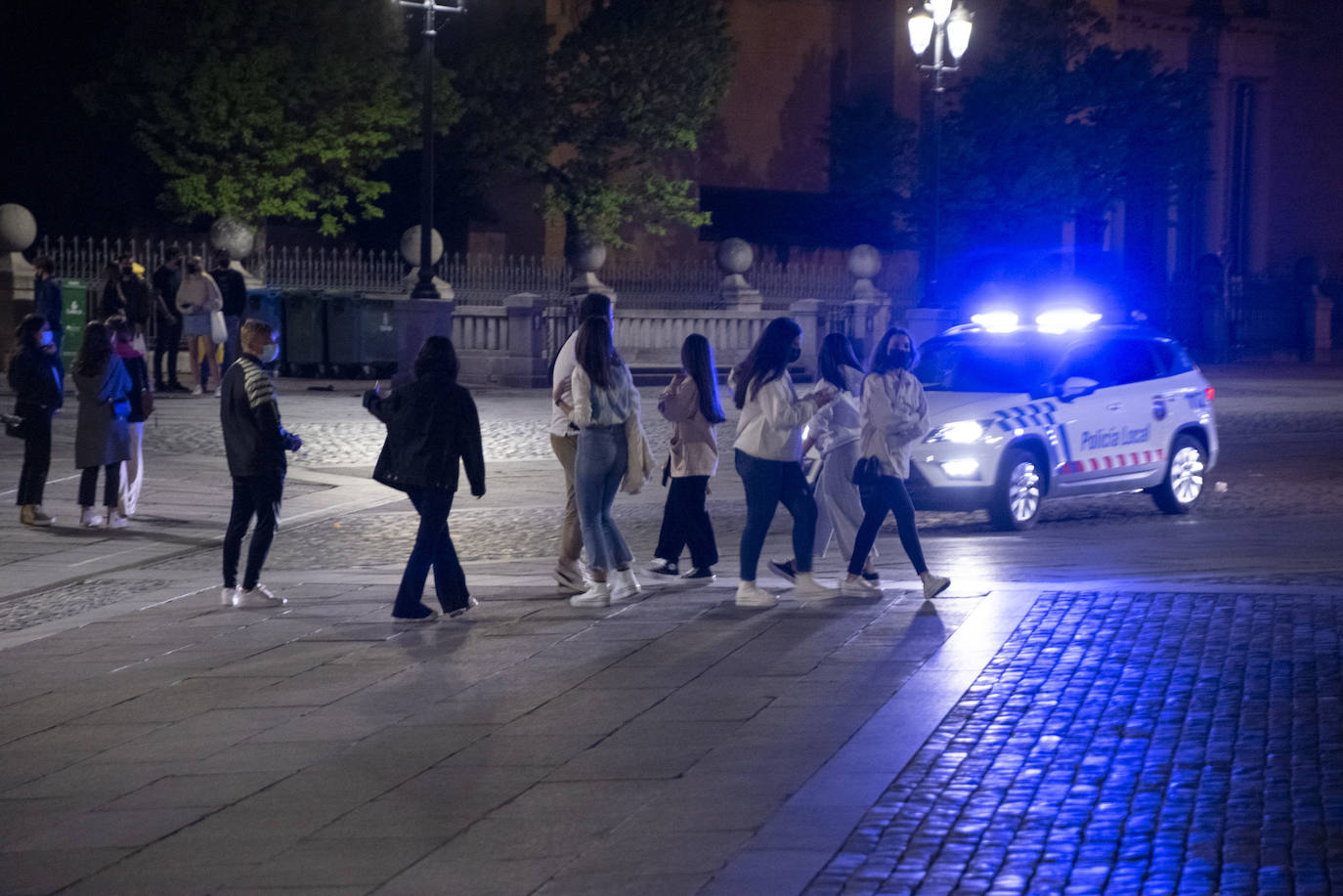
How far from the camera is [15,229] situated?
2838 cm

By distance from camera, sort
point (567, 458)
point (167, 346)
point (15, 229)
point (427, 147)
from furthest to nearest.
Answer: point (15, 229) → point (167, 346) → point (427, 147) → point (567, 458)

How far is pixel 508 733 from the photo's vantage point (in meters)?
7.14

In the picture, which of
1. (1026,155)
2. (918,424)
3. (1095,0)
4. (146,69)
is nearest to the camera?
(918,424)

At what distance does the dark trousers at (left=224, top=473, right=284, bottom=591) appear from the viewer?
33.0 feet

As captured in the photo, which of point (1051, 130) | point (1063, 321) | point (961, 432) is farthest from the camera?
point (1051, 130)

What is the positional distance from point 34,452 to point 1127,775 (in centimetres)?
924

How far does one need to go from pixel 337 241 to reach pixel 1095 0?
24491mm

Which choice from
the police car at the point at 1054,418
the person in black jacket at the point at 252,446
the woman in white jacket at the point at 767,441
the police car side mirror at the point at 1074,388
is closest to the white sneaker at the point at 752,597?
the woman in white jacket at the point at 767,441

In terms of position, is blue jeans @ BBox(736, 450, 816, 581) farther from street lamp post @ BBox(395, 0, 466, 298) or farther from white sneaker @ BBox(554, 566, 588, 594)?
street lamp post @ BBox(395, 0, 466, 298)

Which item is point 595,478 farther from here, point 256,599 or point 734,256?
point 734,256

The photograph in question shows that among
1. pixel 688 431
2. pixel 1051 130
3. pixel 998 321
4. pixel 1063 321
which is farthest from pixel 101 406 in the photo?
pixel 1051 130

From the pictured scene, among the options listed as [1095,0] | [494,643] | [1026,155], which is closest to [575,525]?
[494,643]

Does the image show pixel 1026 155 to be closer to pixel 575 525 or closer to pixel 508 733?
pixel 575 525

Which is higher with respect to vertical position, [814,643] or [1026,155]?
[1026,155]
